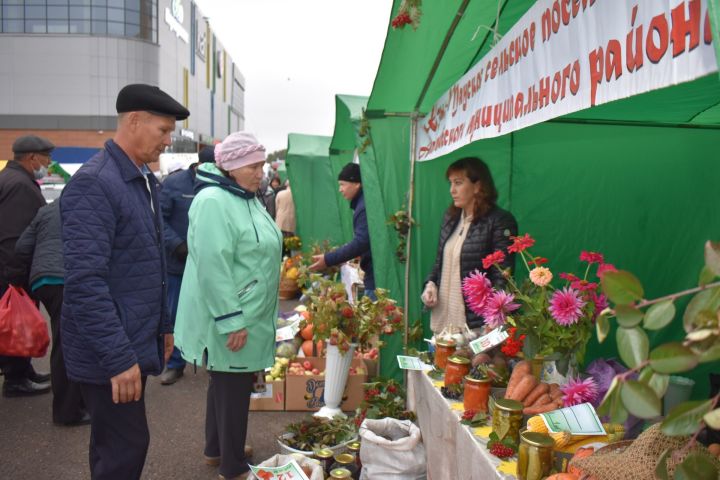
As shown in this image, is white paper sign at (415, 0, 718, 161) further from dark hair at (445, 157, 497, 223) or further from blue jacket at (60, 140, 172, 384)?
blue jacket at (60, 140, 172, 384)

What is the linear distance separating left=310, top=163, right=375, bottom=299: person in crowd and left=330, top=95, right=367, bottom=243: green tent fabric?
0.61m

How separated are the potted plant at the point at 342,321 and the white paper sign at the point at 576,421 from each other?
209cm

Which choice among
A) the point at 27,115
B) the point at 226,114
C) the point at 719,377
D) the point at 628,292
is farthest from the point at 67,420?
the point at 226,114

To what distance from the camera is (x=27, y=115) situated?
1320 inches

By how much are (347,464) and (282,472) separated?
465 millimetres

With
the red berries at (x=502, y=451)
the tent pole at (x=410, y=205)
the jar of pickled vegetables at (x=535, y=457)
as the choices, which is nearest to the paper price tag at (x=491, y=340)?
the red berries at (x=502, y=451)

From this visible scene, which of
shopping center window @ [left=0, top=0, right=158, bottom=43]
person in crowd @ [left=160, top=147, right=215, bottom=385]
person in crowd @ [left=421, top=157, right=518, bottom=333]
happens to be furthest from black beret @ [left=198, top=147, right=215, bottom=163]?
shopping center window @ [left=0, top=0, right=158, bottom=43]

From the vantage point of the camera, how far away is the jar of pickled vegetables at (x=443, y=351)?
2.87 m

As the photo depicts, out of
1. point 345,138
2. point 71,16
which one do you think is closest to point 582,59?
point 345,138

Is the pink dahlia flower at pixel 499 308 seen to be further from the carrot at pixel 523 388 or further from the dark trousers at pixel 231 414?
the dark trousers at pixel 231 414

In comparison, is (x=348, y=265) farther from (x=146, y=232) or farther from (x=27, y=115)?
(x=27, y=115)

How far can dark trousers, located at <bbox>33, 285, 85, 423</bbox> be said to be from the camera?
3961 mm

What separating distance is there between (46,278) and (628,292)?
13.5 ft

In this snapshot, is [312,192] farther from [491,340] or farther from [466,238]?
[491,340]
